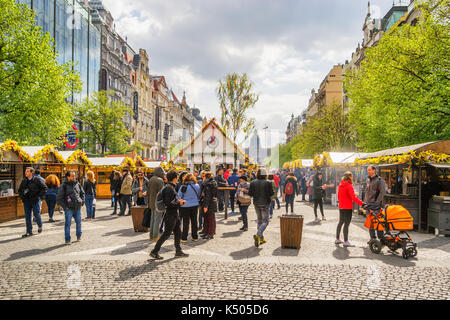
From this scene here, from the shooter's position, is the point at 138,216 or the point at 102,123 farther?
the point at 102,123

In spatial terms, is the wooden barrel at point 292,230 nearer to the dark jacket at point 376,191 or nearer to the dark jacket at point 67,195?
the dark jacket at point 376,191

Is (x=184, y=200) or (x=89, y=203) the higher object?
(x=184, y=200)

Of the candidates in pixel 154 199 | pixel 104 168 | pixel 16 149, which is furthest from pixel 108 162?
pixel 154 199

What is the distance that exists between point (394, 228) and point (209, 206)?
446 centimetres

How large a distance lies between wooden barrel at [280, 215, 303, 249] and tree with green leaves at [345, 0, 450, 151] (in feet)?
40.3

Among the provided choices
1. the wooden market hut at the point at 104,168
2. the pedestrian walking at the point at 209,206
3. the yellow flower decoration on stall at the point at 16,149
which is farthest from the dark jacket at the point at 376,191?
the wooden market hut at the point at 104,168

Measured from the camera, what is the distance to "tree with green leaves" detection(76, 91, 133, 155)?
3400cm

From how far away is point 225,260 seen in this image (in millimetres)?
7004

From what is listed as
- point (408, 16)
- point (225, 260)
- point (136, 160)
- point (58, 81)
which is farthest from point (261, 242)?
point (408, 16)

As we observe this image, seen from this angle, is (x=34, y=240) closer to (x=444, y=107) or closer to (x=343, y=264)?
(x=343, y=264)

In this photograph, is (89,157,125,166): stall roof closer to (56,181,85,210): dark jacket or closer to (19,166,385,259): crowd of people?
(19,166,385,259): crowd of people

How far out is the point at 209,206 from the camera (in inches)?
378

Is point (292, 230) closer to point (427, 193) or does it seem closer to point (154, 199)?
point (154, 199)

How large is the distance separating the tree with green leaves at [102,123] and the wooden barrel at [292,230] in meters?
29.4
